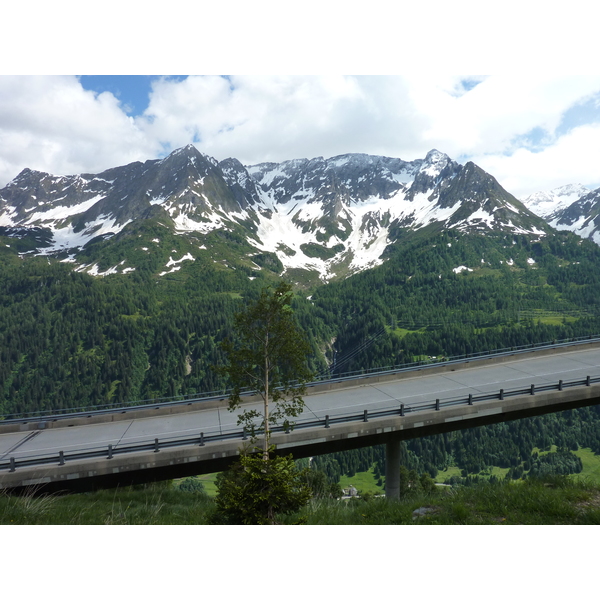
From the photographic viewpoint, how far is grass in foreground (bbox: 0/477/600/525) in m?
9.30

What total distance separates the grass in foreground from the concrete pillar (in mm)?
10318

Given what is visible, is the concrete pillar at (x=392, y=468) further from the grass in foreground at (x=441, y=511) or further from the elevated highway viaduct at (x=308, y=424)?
the grass in foreground at (x=441, y=511)

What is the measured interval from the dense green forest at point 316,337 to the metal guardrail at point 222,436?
91952 mm

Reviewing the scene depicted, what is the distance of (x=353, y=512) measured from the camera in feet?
37.0

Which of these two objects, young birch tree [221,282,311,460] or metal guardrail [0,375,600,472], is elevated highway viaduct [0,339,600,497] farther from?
young birch tree [221,282,311,460]

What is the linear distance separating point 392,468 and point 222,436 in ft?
33.3

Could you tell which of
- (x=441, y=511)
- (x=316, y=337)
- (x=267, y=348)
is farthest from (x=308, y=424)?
(x=316, y=337)

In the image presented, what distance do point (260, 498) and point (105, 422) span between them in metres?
18.0

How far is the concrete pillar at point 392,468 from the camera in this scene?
22.0m

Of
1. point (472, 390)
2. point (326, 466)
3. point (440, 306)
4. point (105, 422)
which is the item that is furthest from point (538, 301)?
point (105, 422)

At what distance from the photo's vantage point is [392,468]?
22.2m

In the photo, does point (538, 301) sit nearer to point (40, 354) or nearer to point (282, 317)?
point (282, 317)

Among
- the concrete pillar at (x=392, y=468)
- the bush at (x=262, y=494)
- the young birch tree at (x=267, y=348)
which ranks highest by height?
the young birch tree at (x=267, y=348)

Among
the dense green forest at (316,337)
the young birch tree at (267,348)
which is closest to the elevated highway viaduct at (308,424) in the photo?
the young birch tree at (267,348)
